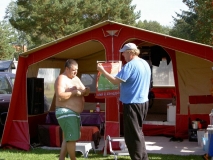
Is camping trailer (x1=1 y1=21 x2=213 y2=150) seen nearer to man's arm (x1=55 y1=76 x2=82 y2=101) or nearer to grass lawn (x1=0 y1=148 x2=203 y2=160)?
grass lawn (x1=0 y1=148 x2=203 y2=160)

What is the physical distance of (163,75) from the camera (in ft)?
32.0

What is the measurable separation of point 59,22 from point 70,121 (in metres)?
17.3

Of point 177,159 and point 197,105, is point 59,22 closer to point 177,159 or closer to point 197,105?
point 197,105

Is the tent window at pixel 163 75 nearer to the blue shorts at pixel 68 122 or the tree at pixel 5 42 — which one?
the blue shorts at pixel 68 122

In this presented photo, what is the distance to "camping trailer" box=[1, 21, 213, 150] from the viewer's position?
6.59 m

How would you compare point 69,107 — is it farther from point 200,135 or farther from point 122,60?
point 122,60

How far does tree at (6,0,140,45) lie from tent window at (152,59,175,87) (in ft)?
39.2

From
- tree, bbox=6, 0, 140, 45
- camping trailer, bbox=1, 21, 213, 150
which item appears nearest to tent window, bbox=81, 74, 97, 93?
camping trailer, bbox=1, 21, 213, 150

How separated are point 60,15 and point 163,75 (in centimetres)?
1254

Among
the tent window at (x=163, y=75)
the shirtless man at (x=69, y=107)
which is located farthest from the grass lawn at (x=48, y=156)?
the tent window at (x=163, y=75)

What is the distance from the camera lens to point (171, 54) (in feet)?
27.7

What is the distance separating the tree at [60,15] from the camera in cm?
2098

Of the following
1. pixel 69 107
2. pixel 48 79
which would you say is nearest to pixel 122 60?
pixel 48 79

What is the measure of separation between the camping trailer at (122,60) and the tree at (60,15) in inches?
462
